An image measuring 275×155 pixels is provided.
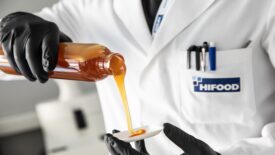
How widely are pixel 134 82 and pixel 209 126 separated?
0.18m

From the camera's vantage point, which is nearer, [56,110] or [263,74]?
[263,74]

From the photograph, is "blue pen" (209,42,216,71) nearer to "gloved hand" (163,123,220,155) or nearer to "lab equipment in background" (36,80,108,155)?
"gloved hand" (163,123,220,155)

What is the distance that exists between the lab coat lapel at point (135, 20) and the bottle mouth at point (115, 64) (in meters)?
0.16

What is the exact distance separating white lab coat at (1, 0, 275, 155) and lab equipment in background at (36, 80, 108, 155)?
649 mm

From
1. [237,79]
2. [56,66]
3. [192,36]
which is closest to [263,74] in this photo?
[237,79]

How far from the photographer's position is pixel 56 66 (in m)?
0.73

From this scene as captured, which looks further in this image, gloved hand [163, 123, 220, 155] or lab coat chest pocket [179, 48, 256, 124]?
lab coat chest pocket [179, 48, 256, 124]

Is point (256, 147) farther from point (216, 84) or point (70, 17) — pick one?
point (70, 17)

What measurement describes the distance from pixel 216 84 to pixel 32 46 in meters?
0.35

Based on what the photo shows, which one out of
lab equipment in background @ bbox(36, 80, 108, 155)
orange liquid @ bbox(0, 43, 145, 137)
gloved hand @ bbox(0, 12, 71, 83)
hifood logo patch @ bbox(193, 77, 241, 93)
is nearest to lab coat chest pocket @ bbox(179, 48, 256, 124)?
hifood logo patch @ bbox(193, 77, 241, 93)

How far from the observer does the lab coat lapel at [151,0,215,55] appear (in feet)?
2.55

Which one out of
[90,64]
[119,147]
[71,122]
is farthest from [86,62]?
[71,122]

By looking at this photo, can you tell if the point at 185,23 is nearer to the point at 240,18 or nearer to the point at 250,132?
the point at 240,18

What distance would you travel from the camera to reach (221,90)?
2.57 ft
